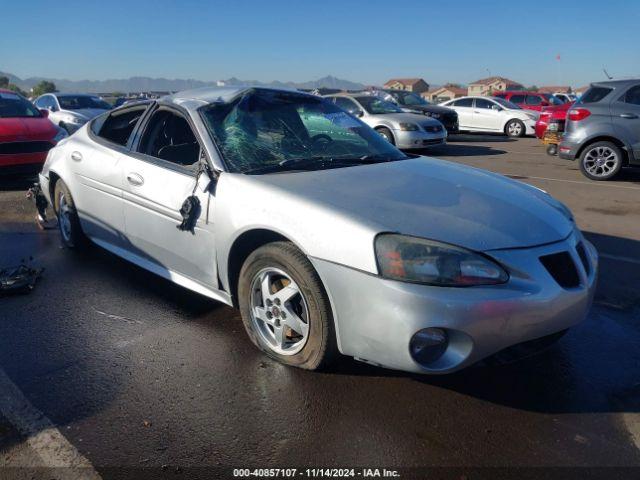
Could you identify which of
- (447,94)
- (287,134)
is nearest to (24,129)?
(287,134)

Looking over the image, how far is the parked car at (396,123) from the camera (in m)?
12.7

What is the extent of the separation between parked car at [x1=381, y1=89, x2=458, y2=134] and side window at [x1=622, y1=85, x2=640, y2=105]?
821cm

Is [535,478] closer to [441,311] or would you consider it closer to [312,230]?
[441,311]

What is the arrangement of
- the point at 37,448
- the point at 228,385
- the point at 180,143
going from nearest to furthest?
the point at 37,448 → the point at 228,385 → the point at 180,143

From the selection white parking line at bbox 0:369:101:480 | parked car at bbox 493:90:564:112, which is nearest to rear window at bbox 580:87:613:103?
white parking line at bbox 0:369:101:480

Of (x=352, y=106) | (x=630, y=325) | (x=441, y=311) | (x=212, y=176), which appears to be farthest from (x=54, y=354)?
(x=352, y=106)

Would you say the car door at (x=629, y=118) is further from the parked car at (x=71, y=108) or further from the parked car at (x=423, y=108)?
the parked car at (x=71, y=108)

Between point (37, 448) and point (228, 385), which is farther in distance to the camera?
point (228, 385)

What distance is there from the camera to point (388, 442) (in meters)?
2.47

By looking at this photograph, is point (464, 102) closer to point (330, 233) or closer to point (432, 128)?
point (432, 128)

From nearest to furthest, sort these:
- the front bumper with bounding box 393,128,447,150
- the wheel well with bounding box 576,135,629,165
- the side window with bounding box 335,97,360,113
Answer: the wheel well with bounding box 576,135,629,165 → the front bumper with bounding box 393,128,447,150 → the side window with bounding box 335,97,360,113

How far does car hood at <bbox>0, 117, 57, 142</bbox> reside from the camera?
28.0 feet

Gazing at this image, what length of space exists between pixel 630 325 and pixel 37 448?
3.60 meters

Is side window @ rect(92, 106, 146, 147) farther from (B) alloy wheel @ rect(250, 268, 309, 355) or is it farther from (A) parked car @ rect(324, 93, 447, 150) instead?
(A) parked car @ rect(324, 93, 447, 150)
